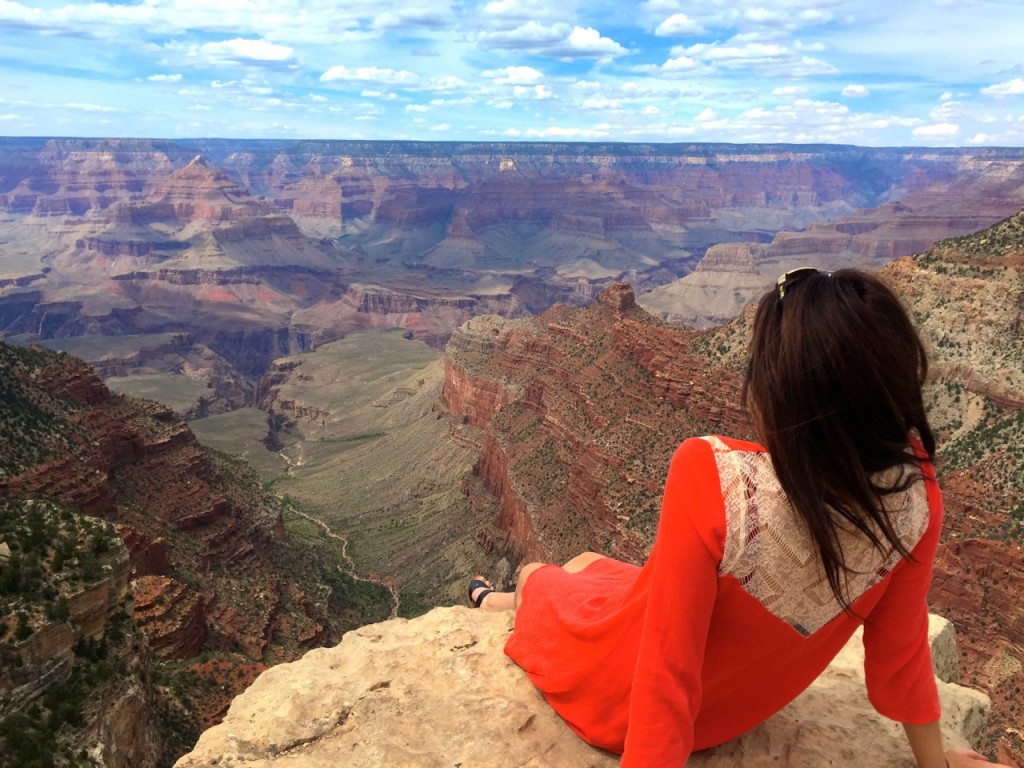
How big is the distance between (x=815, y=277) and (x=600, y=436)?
1545 inches

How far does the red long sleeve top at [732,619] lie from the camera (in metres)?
4.43

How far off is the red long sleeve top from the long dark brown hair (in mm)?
204

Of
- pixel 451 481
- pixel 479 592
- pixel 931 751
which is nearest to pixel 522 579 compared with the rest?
pixel 479 592

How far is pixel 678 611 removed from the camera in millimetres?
4602

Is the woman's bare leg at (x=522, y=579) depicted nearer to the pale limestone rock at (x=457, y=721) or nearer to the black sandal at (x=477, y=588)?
the black sandal at (x=477, y=588)

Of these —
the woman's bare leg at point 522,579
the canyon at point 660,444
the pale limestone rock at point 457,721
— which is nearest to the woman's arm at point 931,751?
the pale limestone rock at point 457,721

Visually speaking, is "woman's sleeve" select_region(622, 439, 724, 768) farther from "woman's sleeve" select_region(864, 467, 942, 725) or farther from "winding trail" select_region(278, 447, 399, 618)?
"winding trail" select_region(278, 447, 399, 618)

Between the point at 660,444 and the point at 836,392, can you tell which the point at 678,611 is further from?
the point at 660,444

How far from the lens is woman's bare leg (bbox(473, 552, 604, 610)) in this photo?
814 cm

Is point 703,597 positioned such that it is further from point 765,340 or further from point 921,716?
point 921,716

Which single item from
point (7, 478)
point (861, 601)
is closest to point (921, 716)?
point (861, 601)

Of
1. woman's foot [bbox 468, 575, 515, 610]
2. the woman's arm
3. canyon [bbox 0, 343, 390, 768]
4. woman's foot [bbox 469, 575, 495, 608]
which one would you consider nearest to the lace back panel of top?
the woman's arm

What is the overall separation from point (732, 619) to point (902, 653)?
1.60 meters

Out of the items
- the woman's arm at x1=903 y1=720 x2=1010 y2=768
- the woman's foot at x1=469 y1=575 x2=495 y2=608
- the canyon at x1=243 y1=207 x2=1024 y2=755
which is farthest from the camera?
the canyon at x1=243 y1=207 x2=1024 y2=755
